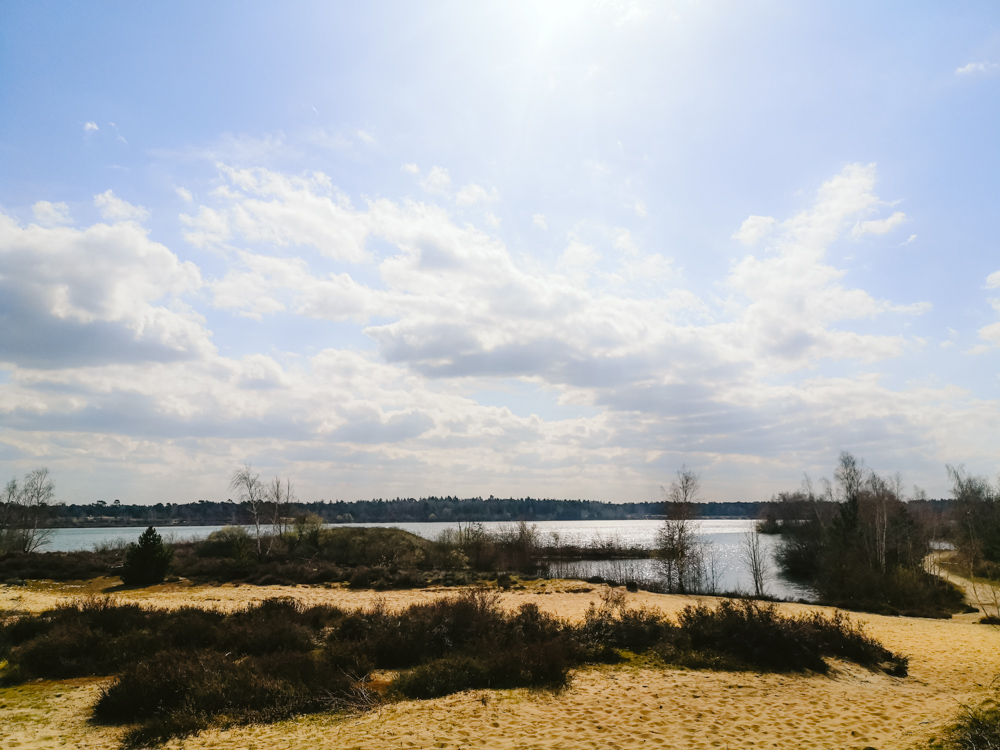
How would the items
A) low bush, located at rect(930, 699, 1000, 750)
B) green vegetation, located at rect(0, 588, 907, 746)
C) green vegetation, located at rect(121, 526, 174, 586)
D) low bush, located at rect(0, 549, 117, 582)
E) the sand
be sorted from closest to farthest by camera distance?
low bush, located at rect(930, 699, 1000, 750), the sand, green vegetation, located at rect(0, 588, 907, 746), green vegetation, located at rect(121, 526, 174, 586), low bush, located at rect(0, 549, 117, 582)

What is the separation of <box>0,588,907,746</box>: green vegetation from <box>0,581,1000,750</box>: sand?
27.5 inches

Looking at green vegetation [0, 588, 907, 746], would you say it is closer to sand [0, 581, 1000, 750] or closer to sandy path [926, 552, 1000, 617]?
sand [0, 581, 1000, 750]

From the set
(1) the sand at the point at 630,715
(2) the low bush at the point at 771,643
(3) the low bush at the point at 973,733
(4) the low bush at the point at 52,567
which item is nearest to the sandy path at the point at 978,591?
(2) the low bush at the point at 771,643

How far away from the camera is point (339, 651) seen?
14.1 m

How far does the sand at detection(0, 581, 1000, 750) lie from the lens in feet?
A: 30.7

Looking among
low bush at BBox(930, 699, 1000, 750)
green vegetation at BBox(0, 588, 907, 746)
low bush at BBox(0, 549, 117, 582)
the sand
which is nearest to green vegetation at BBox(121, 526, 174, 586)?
low bush at BBox(0, 549, 117, 582)

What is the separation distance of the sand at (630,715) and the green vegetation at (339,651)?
2.29 ft

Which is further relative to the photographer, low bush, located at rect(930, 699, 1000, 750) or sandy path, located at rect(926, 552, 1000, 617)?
sandy path, located at rect(926, 552, 1000, 617)

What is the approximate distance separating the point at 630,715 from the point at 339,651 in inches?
293

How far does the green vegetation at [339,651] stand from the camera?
11.2 meters

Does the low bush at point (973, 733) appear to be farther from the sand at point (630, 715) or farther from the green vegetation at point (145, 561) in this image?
the green vegetation at point (145, 561)

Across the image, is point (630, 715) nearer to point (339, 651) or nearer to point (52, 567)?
point (339, 651)

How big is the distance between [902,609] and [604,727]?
30091 mm

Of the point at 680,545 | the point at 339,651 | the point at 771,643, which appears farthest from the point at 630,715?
the point at 680,545
